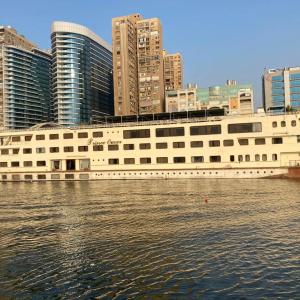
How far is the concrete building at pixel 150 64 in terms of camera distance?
16812cm

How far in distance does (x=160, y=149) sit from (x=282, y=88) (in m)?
102

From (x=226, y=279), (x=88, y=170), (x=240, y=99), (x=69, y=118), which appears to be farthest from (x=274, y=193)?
(x=69, y=118)

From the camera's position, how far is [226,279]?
17891 millimetres

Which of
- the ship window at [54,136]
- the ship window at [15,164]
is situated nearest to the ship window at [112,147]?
the ship window at [54,136]

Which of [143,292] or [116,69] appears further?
[116,69]

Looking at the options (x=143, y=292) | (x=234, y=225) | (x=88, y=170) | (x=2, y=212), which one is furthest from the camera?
(x=88, y=170)

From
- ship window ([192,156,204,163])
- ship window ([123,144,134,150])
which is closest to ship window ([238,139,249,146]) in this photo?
ship window ([192,156,204,163])

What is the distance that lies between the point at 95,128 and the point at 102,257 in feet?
186

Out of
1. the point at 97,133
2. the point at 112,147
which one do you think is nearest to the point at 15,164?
the point at 97,133

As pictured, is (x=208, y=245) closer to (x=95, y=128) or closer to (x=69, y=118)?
(x=95, y=128)

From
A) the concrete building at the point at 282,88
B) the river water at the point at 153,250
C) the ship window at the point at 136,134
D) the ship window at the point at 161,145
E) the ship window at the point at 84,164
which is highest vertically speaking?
the concrete building at the point at 282,88

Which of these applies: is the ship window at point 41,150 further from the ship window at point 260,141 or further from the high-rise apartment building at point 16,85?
the high-rise apartment building at point 16,85

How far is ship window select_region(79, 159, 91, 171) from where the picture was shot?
7669 cm

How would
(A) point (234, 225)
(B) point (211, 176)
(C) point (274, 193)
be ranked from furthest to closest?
(B) point (211, 176) → (C) point (274, 193) → (A) point (234, 225)
